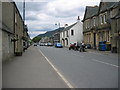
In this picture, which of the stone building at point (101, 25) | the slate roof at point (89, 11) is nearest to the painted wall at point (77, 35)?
the stone building at point (101, 25)

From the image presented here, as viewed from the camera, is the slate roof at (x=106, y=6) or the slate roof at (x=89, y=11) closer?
the slate roof at (x=106, y=6)

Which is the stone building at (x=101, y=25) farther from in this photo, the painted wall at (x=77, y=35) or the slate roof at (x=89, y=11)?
the painted wall at (x=77, y=35)

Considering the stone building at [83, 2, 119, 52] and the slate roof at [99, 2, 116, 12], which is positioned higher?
the slate roof at [99, 2, 116, 12]

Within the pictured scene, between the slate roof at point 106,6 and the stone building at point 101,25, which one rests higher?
the slate roof at point 106,6

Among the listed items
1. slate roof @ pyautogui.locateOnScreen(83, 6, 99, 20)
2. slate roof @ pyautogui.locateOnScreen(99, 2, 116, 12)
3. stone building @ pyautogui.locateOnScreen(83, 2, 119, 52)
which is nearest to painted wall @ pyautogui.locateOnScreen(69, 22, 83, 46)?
stone building @ pyautogui.locateOnScreen(83, 2, 119, 52)

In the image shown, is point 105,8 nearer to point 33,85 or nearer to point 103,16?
point 103,16

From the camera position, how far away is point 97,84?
304 inches

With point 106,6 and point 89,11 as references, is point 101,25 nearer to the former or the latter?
point 106,6

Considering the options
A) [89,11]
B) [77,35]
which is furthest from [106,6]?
[77,35]

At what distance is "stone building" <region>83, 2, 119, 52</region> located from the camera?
31400 mm

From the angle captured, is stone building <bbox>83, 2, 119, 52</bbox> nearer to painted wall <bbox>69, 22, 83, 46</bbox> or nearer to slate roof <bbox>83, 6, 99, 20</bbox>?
slate roof <bbox>83, 6, 99, 20</bbox>

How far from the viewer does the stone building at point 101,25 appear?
1236 inches

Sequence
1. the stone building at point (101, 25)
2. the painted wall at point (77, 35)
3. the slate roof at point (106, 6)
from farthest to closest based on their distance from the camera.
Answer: the painted wall at point (77, 35) < the slate roof at point (106, 6) < the stone building at point (101, 25)

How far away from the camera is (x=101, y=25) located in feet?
130
